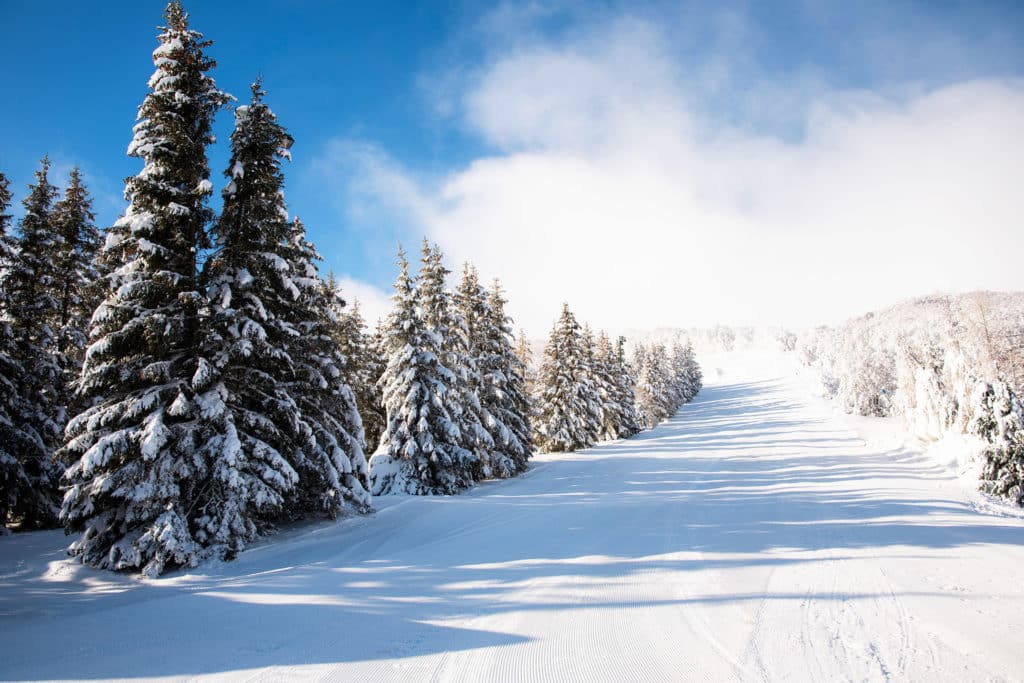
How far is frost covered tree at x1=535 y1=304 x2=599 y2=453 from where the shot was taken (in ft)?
113

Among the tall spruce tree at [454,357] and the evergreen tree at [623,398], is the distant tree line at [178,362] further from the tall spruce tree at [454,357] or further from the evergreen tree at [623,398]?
the evergreen tree at [623,398]

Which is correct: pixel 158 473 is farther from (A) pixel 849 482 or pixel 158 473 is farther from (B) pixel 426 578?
(A) pixel 849 482

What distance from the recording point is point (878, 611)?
21.5ft

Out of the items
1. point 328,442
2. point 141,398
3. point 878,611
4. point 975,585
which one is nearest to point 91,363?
point 141,398

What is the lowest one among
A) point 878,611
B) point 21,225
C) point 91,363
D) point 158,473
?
point 878,611

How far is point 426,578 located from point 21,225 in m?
18.6

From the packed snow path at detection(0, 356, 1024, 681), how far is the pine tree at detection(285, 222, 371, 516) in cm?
98

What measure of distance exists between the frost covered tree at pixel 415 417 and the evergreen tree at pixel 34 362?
10.0 m

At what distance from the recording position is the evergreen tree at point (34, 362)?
14078mm

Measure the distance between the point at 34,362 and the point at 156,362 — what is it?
9.79m

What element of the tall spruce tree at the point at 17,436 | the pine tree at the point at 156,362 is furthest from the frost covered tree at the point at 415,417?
the tall spruce tree at the point at 17,436

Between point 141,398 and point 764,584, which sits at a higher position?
point 141,398

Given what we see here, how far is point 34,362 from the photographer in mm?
15164

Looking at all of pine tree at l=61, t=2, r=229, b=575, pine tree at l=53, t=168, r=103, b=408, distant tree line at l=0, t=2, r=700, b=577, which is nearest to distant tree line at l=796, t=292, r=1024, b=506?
distant tree line at l=0, t=2, r=700, b=577
